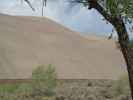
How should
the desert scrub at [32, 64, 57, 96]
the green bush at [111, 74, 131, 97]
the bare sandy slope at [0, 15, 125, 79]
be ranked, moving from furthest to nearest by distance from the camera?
1. the bare sandy slope at [0, 15, 125, 79]
2. the desert scrub at [32, 64, 57, 96]
3. the green bush at [111, 74, 131, 97]

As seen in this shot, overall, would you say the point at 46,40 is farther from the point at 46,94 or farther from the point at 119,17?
the point at 119,17

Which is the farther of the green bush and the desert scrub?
the desert scrub

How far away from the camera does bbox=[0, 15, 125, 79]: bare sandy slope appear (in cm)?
12362

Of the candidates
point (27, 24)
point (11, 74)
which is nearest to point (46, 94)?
point (11, 74)

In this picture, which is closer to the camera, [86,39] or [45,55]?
[45,55]

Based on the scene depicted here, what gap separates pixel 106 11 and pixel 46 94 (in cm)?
3764

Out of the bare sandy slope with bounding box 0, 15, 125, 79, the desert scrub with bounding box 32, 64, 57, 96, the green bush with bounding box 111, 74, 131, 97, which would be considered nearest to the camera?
the green bush with bounding box 111, 74, 131, 97

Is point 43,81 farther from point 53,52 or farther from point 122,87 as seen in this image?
point 53,52

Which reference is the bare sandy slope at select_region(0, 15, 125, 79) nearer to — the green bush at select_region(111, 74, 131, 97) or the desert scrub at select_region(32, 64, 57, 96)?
the desert scrub at select_region(32, 64, 57, 96)

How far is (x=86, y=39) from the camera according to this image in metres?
156

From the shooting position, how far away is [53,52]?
138 metres

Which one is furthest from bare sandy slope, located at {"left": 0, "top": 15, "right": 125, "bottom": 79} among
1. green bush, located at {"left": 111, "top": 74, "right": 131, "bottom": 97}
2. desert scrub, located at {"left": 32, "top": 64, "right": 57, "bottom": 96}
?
green bush, located at {"left": 111, "top": 74, "right": 131, "bottom": 97}

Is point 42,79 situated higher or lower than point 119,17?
lower

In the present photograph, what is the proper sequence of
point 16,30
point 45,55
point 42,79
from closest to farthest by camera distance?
1. point 42,79
2. point 45,55
3. point 16,30
